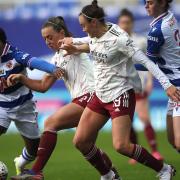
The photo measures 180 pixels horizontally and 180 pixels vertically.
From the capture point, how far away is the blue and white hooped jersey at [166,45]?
31.2 feet

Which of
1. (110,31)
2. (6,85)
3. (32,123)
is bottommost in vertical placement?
(32,123)

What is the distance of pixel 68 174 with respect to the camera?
11781 millimetres

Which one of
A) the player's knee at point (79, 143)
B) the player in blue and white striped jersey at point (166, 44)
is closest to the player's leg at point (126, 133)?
the player in blue and white striped jersey at point (166, 44)

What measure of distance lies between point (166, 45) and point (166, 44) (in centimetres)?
1

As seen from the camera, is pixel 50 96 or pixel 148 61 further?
pixel 50 96

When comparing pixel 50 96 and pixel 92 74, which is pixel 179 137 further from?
pixel 50 96

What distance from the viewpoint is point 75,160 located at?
560 inches

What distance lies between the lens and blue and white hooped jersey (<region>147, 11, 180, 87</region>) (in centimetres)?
950

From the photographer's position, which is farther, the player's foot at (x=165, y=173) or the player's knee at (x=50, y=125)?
the player's knee at (x=50, y=125)

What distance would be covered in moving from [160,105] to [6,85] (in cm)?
1010

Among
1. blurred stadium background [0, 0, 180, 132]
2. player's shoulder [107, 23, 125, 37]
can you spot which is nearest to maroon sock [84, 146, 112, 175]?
player's shoulder [107, 23, 125, 37]

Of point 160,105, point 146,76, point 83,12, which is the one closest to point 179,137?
point 83,12

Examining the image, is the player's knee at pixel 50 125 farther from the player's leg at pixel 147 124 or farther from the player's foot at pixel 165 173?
the player's leg at pixel 147 124

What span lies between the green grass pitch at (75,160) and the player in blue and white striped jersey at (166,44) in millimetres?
1510
